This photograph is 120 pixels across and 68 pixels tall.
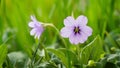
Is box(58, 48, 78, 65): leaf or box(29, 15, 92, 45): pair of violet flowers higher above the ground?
box(29, 15, 92, 45): pair of violet flowers

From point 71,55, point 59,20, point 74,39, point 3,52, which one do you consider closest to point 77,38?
point 74,39

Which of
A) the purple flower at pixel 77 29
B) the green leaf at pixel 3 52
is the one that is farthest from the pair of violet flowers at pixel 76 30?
the green leaf at pixel 3 52

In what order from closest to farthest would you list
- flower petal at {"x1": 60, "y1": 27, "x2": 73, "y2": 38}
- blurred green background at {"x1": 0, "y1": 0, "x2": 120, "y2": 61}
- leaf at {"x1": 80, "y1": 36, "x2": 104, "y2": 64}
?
flower petal at {"x1": 60, "y1": 27, "x2": 73, "y2": 38} → leaf at {"x1": 80, "y1": 36, "x2": 104, "y2": 64} → blurred green background at {"x1": 0, "y1": 0, "x2": 120, "y2": 61}

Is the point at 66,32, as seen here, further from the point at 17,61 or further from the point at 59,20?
the point at 59,20

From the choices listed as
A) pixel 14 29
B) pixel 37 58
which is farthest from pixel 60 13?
pixel 37 58

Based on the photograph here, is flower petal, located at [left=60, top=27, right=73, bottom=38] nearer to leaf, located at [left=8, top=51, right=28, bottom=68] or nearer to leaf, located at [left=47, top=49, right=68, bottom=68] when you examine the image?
leaf, located at [left=47, top=49, right=68, bottom=68]

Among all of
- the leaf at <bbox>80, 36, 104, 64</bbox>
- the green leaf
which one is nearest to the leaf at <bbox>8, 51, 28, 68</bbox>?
the green leaf

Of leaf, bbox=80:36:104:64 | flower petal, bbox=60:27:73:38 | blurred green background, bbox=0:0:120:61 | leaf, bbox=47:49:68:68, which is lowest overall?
leaf, bbox=47:49:68:68
